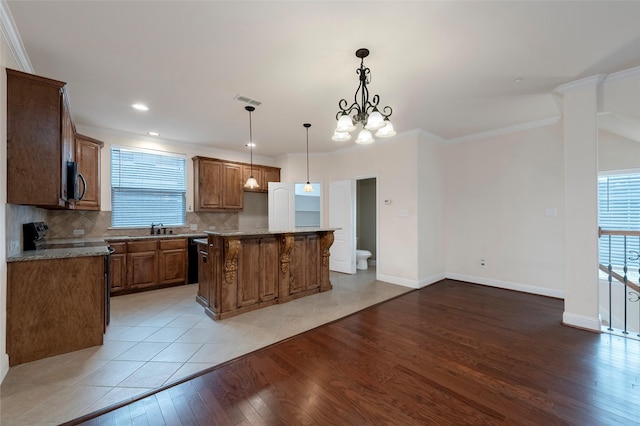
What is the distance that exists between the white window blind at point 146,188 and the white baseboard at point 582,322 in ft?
20.6

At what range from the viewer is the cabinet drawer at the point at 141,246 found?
14.6 feet

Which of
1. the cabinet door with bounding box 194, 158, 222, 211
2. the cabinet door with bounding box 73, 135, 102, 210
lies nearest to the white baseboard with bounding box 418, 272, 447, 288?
the cabinet door with bounding box 194, 158, 222, 211

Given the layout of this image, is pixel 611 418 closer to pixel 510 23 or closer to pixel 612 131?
pixel 510 23

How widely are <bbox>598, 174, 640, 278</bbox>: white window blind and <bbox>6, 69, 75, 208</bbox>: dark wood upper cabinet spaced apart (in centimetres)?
677

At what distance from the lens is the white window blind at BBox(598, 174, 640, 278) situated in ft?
13.1

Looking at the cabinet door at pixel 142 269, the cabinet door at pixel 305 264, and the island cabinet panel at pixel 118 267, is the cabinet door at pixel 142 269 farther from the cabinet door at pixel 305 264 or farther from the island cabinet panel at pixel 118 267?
the cabinet door at pixel 305 264

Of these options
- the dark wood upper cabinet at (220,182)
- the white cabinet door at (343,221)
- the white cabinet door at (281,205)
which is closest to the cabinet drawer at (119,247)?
the dark wood upper cabinet at (220,182)

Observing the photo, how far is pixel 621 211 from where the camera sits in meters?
4.14

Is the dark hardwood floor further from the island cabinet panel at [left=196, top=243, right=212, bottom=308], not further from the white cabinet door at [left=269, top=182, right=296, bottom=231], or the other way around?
the white cabinet door at [left=269, top=182, right=296, bottom=231]

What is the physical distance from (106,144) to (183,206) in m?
1.64

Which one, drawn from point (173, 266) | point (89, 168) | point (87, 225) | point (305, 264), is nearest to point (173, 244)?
point (173, 266)

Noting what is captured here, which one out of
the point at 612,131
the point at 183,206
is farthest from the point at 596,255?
the point at 183,206

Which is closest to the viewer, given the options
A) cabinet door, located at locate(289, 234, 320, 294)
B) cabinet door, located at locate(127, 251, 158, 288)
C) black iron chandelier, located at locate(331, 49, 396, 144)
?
black iron chandelier, located at locate(331, 49, 396, 144)

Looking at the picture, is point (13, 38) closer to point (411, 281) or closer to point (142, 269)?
point (142, 269)
